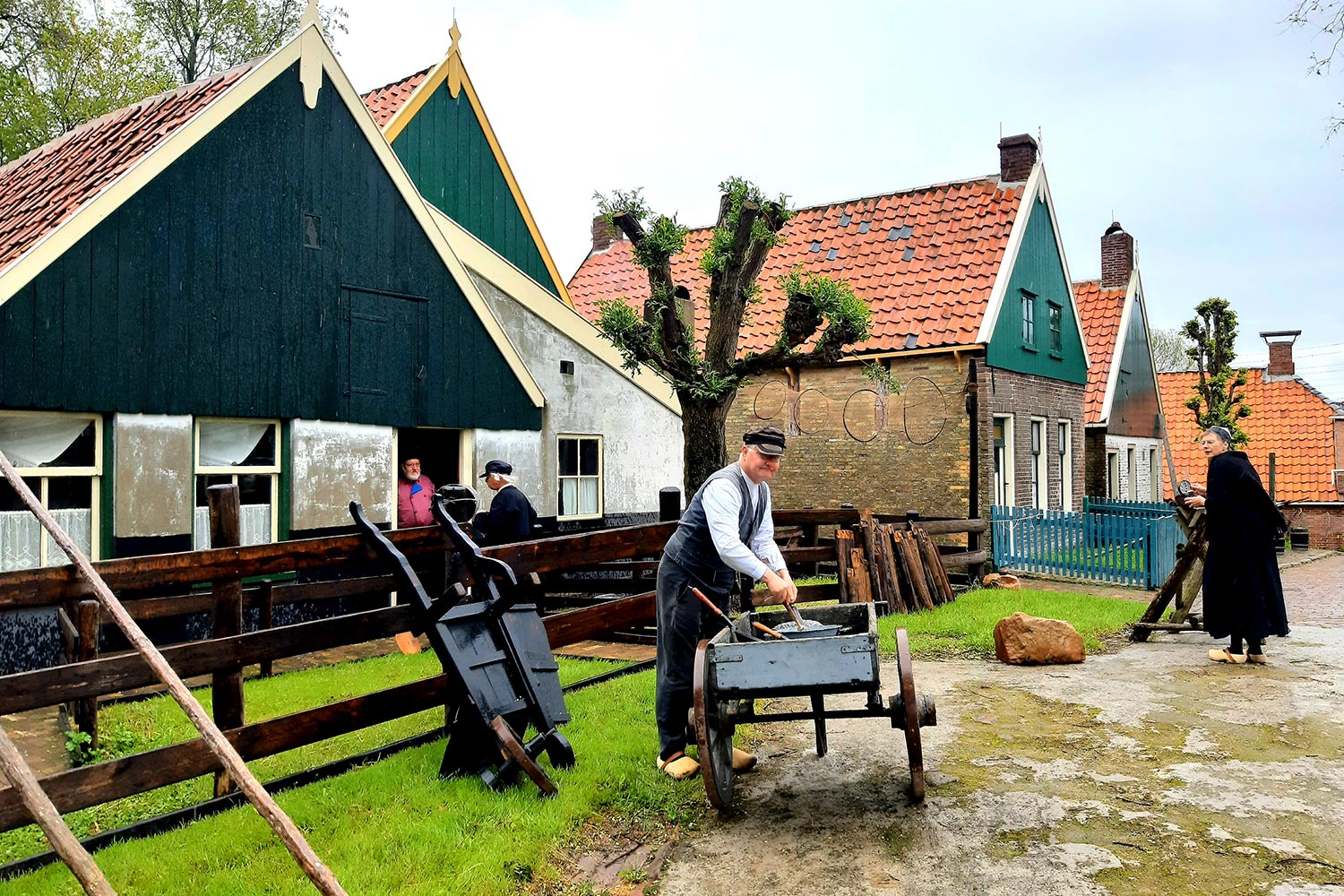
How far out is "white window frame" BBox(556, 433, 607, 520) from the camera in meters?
13.7

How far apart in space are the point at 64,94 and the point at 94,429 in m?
16.7

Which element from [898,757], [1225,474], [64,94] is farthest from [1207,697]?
[64,94]

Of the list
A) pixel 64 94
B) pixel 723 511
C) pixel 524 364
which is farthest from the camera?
pixel 64 94

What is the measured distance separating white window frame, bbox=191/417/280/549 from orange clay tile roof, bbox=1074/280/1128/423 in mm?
18746

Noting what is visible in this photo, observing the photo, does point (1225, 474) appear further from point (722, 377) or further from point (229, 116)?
point (229, 116)

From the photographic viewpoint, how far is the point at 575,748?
5.84 m

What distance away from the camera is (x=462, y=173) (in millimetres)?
16531

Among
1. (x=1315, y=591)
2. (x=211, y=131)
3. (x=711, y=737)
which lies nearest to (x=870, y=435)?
(x=1315, y=591)

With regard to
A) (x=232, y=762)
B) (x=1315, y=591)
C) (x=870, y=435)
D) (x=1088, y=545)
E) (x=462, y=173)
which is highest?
(x=462, y=173)

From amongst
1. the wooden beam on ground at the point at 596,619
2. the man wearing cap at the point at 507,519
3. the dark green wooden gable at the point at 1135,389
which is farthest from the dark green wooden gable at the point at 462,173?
the dark green wooden gable at the point at 1135,389

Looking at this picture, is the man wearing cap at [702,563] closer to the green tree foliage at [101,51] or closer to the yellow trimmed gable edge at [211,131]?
the yellow trimmed gable edge at [211,131]

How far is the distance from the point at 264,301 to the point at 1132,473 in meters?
21.9

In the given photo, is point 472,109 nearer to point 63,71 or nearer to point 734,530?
point 63,71

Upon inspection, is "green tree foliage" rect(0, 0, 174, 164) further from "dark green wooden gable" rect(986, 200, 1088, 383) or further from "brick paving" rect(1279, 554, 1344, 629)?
"brick paving" rect(1279, 554, 1344, 629)
